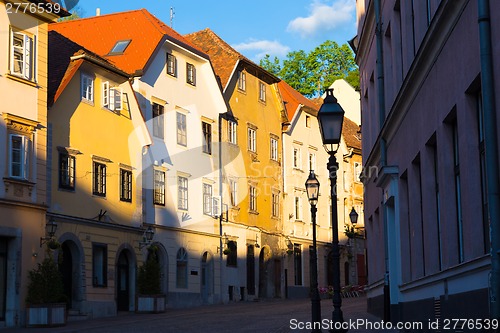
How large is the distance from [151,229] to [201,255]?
5855 mm

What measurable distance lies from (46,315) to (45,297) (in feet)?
2.91

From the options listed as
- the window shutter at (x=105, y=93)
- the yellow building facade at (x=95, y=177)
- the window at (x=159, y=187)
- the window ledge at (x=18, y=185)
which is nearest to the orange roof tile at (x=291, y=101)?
the window at (x=159, y=187)

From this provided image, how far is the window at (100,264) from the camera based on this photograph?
110ft

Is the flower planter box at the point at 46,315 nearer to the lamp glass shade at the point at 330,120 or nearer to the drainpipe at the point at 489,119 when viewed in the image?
the lamp glass shade at the point at 330,120

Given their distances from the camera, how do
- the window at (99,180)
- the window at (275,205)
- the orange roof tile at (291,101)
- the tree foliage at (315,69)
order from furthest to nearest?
the tree foliage at (315,69) < the orange roof tile at (291,101) < the window at (275,205) < the window at (99,180)

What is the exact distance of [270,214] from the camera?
5228cm

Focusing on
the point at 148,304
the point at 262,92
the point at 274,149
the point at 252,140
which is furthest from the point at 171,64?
the point at 274,149

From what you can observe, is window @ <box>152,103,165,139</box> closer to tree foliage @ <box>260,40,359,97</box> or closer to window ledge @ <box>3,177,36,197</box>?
window ledge @ <box>3,177,36,197</box>

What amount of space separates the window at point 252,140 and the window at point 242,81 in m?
2.42

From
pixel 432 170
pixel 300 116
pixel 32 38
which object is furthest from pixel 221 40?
pixel 432 170

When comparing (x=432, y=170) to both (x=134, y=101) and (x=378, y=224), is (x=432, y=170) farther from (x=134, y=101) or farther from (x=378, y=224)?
(x=134, y=101)

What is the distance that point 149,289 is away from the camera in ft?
116

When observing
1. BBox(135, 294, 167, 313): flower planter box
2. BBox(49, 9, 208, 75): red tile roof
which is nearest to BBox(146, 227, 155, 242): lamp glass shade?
BBox(135, 294, 167, 313): flower planter box

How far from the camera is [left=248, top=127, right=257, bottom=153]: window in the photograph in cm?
4997
